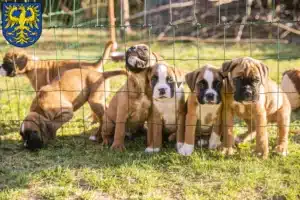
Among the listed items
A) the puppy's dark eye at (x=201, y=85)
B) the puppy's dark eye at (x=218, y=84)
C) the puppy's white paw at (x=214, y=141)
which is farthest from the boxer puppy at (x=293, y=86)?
the puppy's dark eye at (x=201, y=85)

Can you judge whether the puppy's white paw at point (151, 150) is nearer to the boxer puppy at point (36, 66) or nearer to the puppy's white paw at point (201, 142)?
the puppy's white paw at point (201, 142)

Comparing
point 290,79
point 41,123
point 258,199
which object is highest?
point 290,79

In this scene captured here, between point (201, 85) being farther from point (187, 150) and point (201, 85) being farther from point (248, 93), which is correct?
point (187, 150)

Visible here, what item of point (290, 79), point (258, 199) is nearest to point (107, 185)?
point (258, 199)

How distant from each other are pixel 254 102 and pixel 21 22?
8.49 ft

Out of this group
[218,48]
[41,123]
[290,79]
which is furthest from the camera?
[218,48]

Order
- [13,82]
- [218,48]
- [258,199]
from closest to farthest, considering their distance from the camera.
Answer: [258,199], [13,82], [218,48]

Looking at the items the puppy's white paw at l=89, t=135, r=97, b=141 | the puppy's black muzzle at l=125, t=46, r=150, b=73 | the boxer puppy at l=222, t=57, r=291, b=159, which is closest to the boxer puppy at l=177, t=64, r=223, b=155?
the boxer puppy at l=222, t=57, r=291, b=159

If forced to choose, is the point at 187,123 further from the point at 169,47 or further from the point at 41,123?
the point at 169,47

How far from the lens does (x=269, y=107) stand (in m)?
5.37

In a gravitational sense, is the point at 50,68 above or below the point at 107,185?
above

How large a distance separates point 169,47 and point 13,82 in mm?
4627

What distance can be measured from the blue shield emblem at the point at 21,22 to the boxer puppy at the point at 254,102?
206cm

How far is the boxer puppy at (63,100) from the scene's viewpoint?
5887 mm
